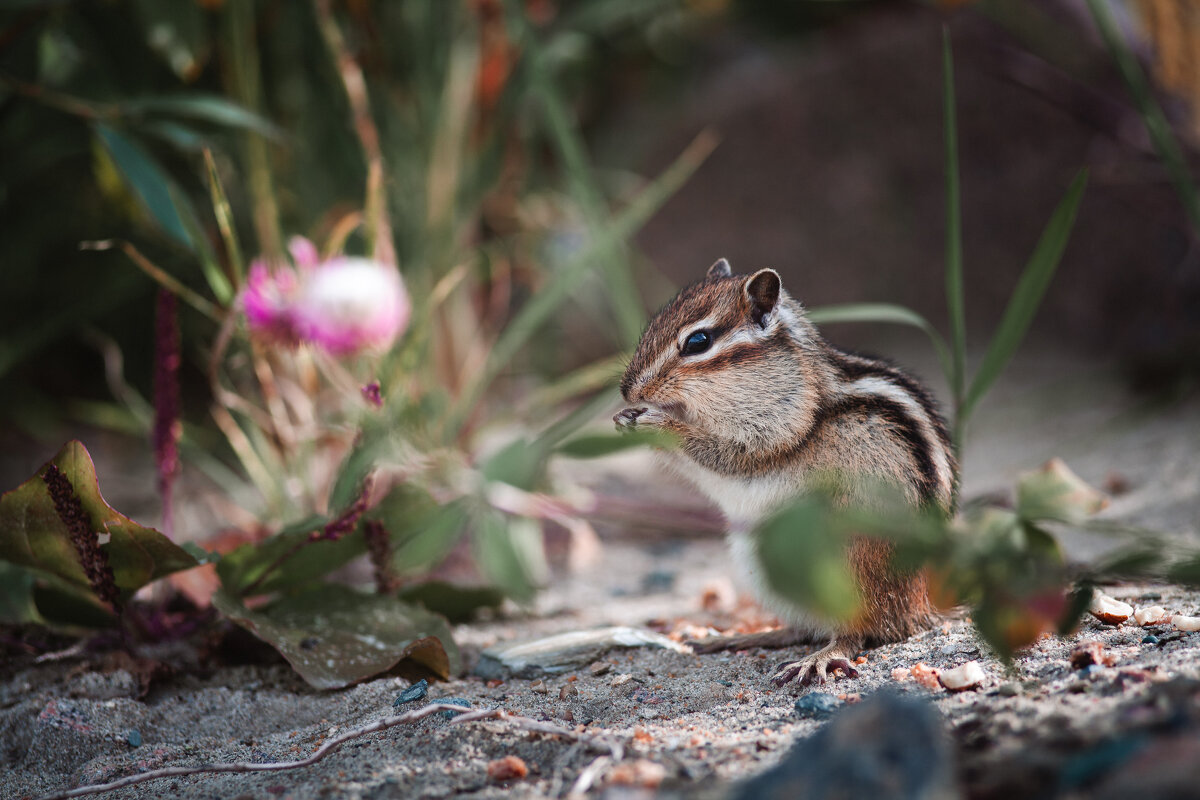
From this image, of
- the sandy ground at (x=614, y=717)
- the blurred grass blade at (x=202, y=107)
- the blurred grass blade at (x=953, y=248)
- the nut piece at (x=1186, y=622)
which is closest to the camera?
the sandy ground at (x=614, y=717)

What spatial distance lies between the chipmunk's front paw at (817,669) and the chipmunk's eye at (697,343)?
636mm

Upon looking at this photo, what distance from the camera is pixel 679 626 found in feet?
7.00

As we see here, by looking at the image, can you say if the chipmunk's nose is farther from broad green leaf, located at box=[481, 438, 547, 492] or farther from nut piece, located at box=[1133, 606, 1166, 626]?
nut piece, located at box=[1133, 606, 1166, 626]

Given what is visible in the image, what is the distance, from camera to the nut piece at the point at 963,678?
140cm

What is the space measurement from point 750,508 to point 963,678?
52 cm

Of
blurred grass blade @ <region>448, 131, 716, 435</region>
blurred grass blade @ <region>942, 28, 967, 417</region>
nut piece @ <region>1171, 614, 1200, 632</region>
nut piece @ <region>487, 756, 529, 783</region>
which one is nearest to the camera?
nut piece @ <region>487, 756, 529, 783</region>

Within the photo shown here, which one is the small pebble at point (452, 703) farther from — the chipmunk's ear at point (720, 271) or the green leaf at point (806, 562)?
the chipmunk's ear at point (720, 271)

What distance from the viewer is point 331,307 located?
6.29 feet

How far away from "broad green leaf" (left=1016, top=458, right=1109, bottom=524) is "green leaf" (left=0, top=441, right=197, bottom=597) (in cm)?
147

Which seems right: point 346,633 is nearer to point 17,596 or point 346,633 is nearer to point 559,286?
point 17,596

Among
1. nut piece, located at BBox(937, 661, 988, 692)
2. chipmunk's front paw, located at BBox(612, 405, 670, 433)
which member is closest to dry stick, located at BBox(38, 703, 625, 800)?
nut piece, located at BBox(937, 661, 988, 692)

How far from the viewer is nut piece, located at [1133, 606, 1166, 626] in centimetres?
160

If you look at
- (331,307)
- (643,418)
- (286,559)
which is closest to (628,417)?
(643,418)

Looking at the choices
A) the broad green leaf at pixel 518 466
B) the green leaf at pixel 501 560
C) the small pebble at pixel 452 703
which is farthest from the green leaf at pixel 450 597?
the broad green leaf at pixel 518 466
